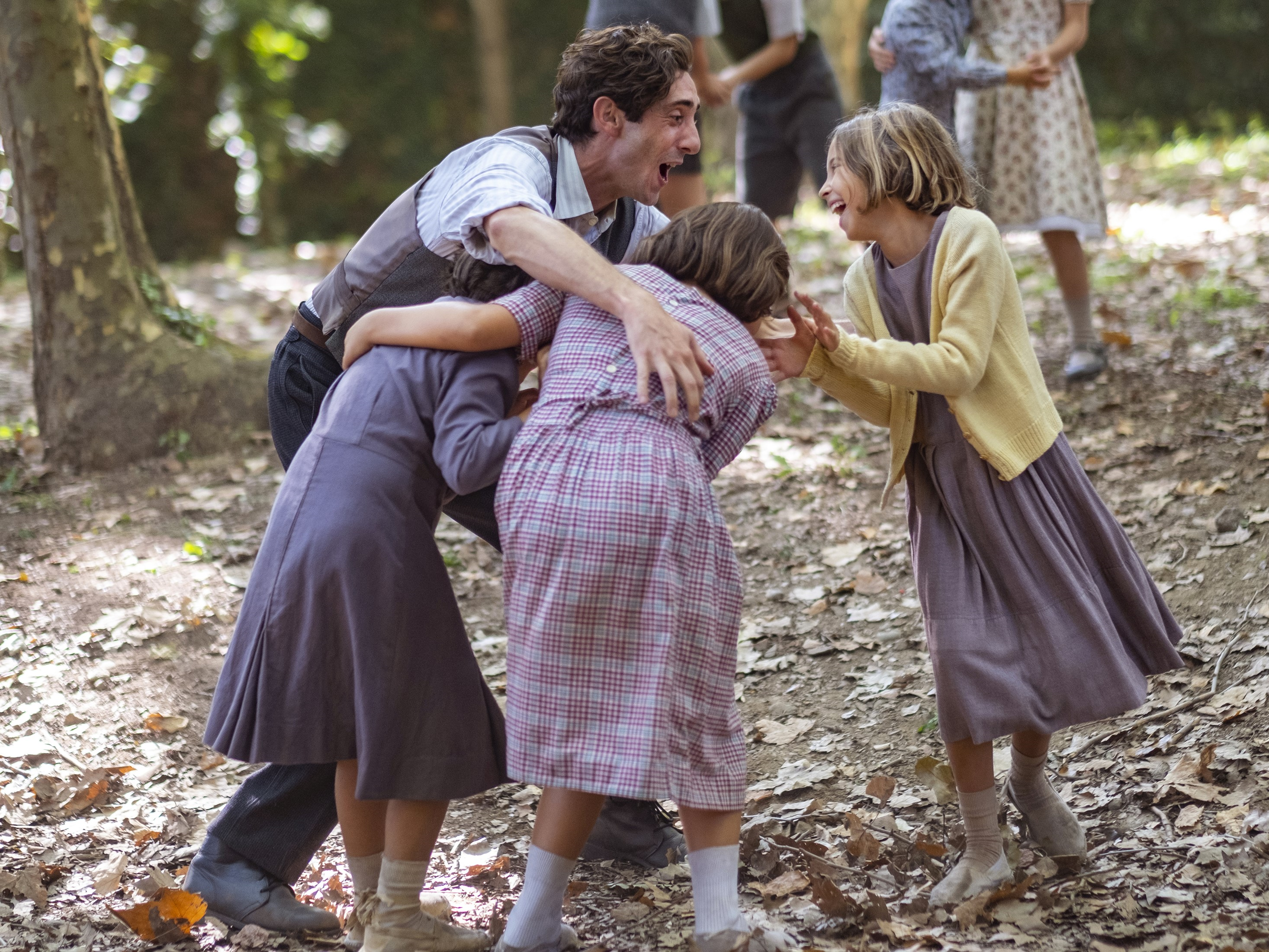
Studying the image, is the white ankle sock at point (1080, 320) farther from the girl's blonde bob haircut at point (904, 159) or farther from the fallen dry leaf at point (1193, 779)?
the girl's blonde bob haircut at point (904, 159)

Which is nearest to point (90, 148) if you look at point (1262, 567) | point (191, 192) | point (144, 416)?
point (144, 416)

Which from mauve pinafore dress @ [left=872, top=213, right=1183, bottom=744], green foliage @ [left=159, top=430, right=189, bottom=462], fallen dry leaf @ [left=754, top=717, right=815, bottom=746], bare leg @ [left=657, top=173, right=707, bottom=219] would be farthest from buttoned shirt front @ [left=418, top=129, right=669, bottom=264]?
green foliage @ [left=159, top=430, right=189, bottom=462]

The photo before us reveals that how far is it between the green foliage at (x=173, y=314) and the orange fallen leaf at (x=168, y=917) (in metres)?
3.52

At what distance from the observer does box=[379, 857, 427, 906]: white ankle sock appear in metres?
2.43

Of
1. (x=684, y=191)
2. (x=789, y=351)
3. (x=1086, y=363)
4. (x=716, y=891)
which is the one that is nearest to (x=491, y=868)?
(x=716, y=891)

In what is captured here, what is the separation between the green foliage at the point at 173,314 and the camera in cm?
570

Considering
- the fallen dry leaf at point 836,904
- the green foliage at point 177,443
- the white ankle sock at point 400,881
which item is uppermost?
the green foliage at point 177,443

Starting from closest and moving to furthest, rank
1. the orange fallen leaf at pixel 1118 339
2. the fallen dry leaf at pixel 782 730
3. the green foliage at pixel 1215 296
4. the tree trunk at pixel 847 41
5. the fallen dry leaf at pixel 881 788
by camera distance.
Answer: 1. the fallen dry leaf at pixel 881 788
2. the fallen dry leaf at pixel 782 730
3. the orange fallen leaf at pixel 1118 339
4. the green foliage at pixel 1215 296
5. the tree trunk at pixel 847 41

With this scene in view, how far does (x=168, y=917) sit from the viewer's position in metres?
2.77

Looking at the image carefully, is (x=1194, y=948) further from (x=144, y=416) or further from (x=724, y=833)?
(x=144, y=416)

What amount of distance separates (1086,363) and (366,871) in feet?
13.3

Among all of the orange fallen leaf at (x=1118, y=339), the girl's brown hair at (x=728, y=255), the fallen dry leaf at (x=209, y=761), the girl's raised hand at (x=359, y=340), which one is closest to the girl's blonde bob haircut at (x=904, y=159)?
the girl's brown hair at (x=728, y=255)

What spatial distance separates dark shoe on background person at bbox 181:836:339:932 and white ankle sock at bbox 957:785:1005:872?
56.5 inches

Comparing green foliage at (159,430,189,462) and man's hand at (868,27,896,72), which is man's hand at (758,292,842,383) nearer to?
man's hand at (868,27,896,72)
